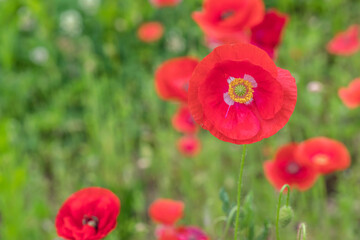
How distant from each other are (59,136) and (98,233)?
1.78 meters

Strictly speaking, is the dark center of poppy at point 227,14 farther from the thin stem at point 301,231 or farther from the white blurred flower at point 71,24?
the white blurred flower at point 71,24

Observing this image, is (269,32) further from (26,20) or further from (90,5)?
(26,20)

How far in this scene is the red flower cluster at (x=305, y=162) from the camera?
1.15 m

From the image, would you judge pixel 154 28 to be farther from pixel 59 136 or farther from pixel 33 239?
pixel 33 239

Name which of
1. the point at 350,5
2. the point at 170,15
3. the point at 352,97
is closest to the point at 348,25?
the point at 350,5

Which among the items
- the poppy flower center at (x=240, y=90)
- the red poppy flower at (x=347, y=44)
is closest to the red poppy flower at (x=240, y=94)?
the poppy flower center at (x=240, y=90)

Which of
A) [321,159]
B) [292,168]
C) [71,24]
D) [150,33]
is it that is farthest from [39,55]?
[321,159]

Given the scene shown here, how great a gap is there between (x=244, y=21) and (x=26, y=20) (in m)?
2.76

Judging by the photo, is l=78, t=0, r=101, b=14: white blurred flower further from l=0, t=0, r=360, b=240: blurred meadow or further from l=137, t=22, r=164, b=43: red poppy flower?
l=137, t=22, r=164, b=43: red poppy flower

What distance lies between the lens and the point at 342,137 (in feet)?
6.57

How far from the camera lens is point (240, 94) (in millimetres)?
669

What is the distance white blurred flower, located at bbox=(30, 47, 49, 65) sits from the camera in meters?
2.83

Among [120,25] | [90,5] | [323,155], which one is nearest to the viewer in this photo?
[323,155]

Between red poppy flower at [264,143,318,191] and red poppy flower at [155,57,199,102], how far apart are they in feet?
1.13
